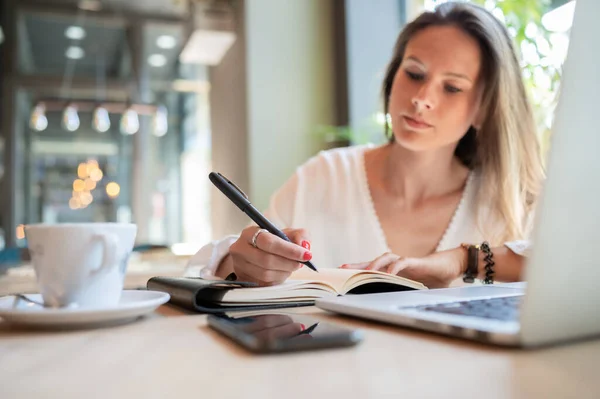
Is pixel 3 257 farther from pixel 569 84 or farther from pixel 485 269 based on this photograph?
pixel 569 84

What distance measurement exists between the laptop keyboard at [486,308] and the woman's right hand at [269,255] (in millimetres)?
277

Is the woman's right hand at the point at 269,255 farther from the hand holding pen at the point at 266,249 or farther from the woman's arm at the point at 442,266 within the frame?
the woman's arm at the point at 442,266

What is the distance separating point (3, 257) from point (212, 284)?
226 cm

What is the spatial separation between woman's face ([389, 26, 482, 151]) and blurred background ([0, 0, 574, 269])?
21.2 inches

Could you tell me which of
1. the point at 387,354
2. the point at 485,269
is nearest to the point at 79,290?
the point at 387,354

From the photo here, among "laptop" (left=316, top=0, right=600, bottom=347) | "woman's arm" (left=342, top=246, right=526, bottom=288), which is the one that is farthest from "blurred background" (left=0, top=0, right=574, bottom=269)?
"laptop" (left=316, top=0, right=600, bottom=347)

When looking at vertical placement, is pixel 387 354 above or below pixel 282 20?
below

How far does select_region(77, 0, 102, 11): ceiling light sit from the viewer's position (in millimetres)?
5816

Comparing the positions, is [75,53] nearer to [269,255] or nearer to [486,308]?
[269,255]

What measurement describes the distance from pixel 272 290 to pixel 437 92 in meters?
0.89

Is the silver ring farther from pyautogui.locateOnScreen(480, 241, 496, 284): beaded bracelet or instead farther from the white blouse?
the white blouse

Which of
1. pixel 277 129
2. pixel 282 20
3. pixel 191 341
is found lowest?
pixel 191 341

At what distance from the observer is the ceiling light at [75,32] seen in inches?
243

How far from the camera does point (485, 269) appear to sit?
1188 millimetres
